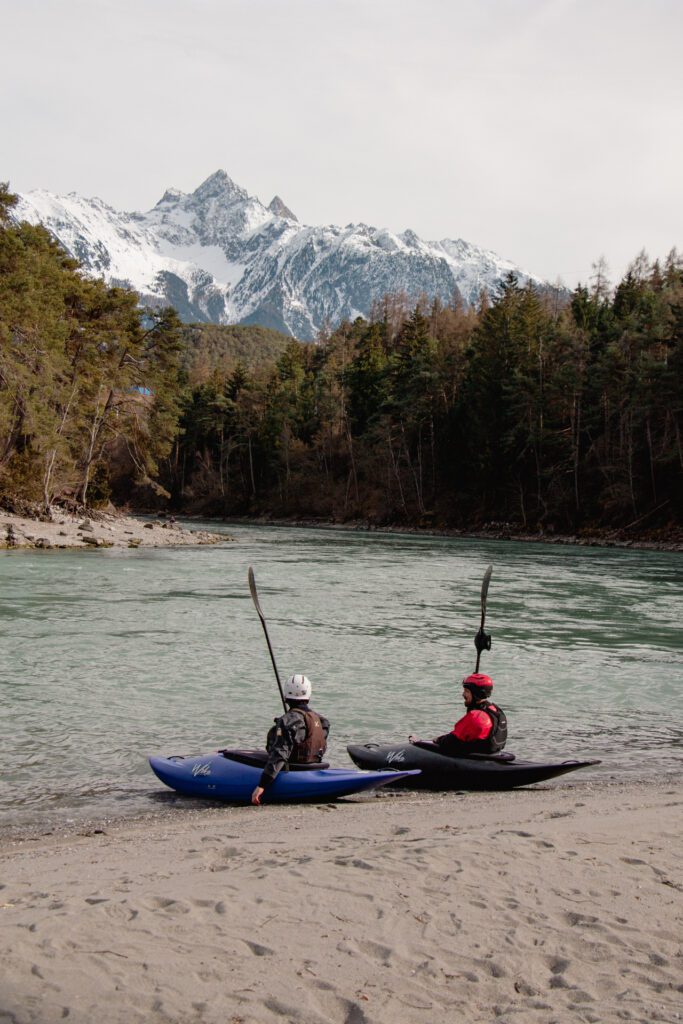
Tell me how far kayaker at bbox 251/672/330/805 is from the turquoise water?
1.10 metres

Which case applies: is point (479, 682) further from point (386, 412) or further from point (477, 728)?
point (386, 412)

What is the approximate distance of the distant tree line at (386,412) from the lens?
39.6m

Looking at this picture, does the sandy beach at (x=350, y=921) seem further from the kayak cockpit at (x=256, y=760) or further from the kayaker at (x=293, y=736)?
the kayak cockpit at (x=256, y=760)

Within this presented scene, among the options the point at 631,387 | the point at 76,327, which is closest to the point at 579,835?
the point at 76,327

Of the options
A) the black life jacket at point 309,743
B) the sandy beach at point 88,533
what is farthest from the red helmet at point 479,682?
the sandy beach at point 88,533

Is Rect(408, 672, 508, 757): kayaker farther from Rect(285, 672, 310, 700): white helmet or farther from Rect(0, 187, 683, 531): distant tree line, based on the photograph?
Rect(0, 187, 683, 531): distant tree line

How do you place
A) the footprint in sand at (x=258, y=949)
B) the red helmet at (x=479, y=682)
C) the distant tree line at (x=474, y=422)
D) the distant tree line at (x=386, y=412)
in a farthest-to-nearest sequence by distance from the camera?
the distant tree line at (x=474, y=422), the distant tree line at (x=386, y=412), the red helmet at (x=479, y=682), the footprint in sand at (x=258, y=949)

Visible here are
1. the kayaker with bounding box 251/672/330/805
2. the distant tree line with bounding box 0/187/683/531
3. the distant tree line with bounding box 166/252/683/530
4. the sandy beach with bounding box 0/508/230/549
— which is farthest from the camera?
the distant tree line with bounding box 166/252/683/530

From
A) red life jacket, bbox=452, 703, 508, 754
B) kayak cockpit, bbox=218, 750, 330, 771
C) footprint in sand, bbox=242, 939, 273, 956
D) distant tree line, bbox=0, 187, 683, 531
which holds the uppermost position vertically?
distant tree line, bbox=0, 187, 683, 531

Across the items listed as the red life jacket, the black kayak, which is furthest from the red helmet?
the black kayak

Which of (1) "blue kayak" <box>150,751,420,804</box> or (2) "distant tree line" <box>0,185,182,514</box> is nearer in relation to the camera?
(1) "blue kayak" <box>150,751,420,804</box>

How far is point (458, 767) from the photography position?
764 cm

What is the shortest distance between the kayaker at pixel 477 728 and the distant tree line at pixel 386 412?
3164 centimetres

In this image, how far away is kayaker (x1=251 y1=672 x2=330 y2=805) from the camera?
23.4ft
